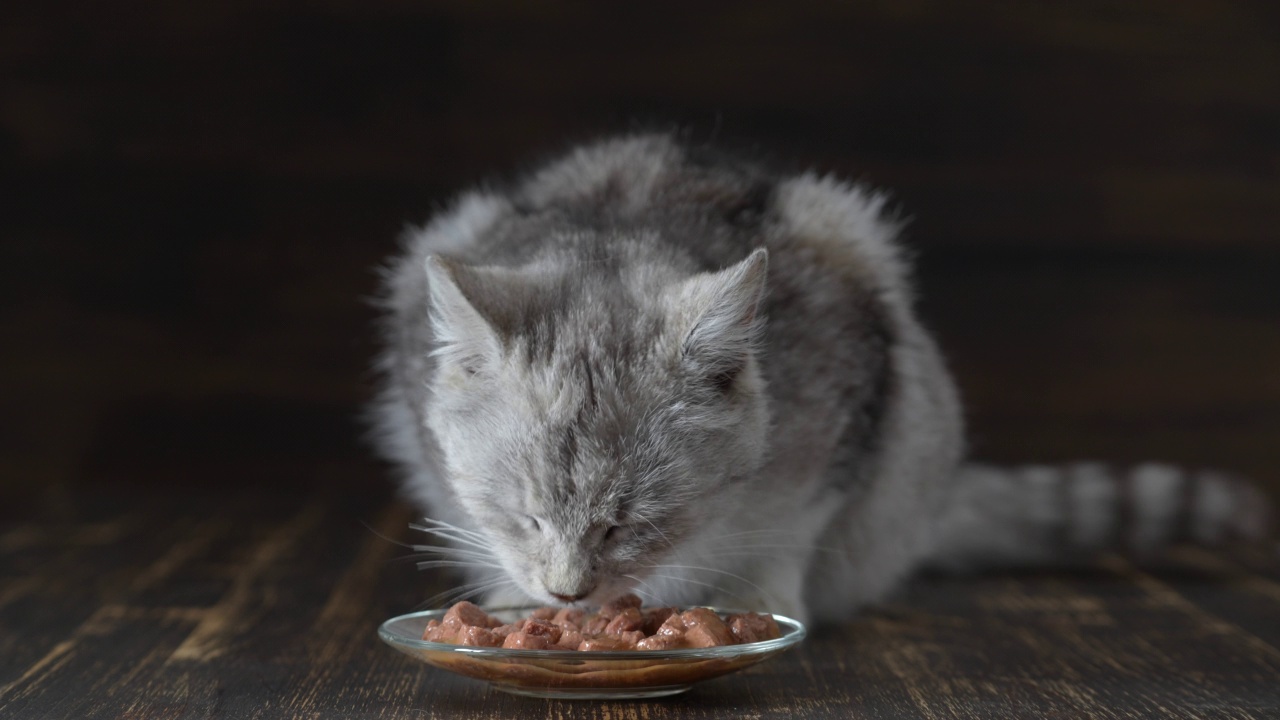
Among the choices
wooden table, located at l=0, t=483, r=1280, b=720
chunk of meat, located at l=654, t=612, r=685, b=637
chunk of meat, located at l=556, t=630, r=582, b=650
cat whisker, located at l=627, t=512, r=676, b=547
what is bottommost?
wooden table, located at l=0, t=483, r=1280, b=720

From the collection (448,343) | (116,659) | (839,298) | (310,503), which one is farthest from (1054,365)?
(116,659)

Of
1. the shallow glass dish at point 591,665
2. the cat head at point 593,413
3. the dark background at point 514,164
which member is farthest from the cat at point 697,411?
the dark background at point 514,164

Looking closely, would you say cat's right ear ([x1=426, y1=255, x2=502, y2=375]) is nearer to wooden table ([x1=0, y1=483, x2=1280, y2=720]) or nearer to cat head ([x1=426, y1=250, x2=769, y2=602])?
cat head ([x1=426, y1=250, x2=769, y2=602])

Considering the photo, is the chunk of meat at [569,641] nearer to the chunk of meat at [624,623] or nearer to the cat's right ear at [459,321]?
the chunk of meat at [624,623]

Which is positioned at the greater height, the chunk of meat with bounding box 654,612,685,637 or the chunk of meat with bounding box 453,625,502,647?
the chunk of meat with bounding box 654,612,685,637

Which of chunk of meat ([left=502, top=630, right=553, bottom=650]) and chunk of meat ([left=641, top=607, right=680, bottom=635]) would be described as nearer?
chunk of meat ([left=502, top=630, right=553, bottom=650])

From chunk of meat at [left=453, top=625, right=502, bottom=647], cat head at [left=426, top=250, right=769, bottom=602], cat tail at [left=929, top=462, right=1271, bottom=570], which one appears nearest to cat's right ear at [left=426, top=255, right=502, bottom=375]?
cat head at [left=426, top=250, right=769, bottom=602]

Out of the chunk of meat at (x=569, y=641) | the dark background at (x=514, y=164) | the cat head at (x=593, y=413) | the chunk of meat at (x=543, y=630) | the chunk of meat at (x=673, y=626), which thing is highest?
the dark background at (x=514, y=164)
